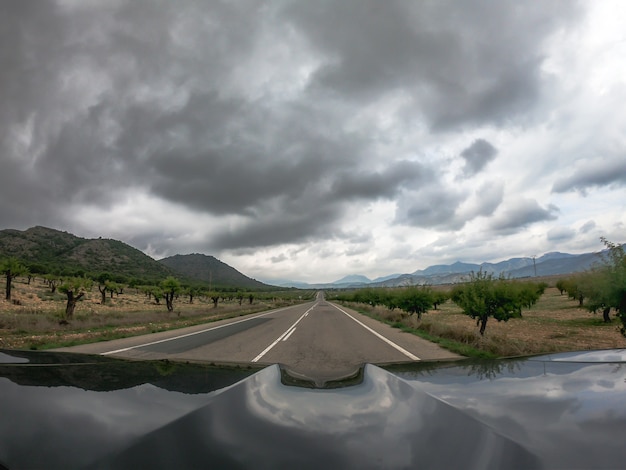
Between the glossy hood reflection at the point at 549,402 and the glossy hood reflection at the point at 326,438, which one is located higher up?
the glossy hood reflection at the point at 326,438

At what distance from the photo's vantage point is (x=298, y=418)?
2.01m

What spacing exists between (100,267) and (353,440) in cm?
18260

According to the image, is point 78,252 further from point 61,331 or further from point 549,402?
point 549,402

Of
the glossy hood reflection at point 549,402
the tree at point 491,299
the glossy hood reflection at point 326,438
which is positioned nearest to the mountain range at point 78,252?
the tree at point 491,299

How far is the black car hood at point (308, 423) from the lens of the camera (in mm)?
1521

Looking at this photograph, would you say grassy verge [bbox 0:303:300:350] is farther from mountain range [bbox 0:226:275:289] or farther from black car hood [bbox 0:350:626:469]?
mountain range [bbox 0:226:275:289]

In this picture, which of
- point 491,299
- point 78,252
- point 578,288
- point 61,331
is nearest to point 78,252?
point 78,252

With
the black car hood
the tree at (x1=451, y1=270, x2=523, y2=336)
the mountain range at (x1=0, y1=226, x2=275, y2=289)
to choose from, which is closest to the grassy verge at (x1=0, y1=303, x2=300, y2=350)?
the black car hood

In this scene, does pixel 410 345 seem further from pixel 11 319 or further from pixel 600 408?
pixel 11 319

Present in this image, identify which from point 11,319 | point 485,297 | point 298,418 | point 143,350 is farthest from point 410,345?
point 11,319

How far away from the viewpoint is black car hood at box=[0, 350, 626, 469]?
1.52m

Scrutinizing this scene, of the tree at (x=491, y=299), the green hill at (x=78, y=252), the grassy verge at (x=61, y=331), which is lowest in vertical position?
the grassy verge at (x=61, y=331)

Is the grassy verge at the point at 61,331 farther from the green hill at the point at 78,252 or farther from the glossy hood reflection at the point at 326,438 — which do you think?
the green hill at the point at 78,252

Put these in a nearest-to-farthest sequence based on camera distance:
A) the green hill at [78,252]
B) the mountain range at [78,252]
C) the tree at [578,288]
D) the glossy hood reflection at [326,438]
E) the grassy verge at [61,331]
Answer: the glossy hood reflection at [326,438], the grassy verge at [61,331], the tree at [578,288], the mountain range at [78,252], the green hill at [78,252]
